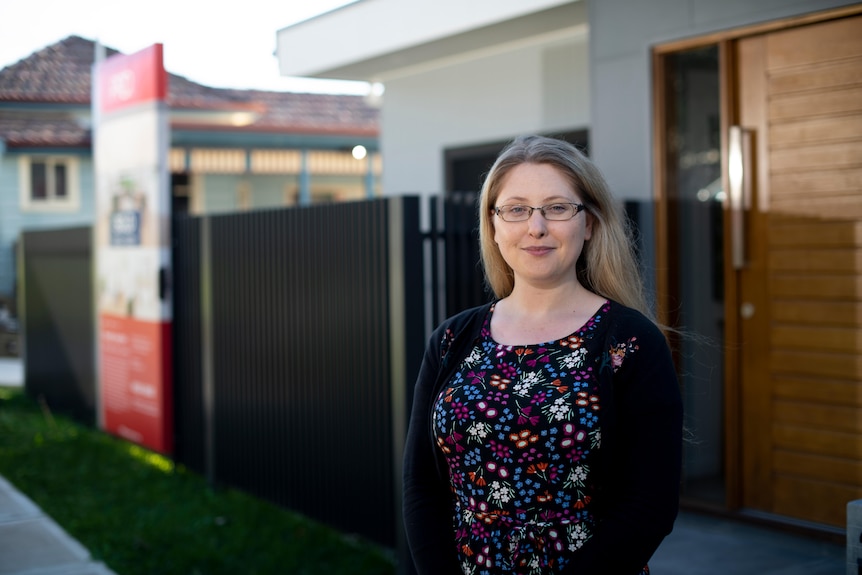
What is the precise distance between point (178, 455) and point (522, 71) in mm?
4255

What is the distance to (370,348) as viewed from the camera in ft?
17.9

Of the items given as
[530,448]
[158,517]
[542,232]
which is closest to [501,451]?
[530,448]

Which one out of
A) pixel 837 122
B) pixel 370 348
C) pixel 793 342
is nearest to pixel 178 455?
pixel 370 348

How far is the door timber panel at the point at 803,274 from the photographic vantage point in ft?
15.8

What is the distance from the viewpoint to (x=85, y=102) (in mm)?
11648

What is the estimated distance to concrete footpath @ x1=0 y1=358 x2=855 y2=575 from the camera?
15.3 feet

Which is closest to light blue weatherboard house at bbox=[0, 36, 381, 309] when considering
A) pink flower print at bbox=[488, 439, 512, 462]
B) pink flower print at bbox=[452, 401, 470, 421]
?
pink flower print at bbox=[452, 401, 470, 421]

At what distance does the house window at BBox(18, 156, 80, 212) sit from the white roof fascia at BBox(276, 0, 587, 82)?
1562cm

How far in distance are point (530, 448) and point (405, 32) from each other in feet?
19.7

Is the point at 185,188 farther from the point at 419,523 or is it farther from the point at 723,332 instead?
the point at 419,523

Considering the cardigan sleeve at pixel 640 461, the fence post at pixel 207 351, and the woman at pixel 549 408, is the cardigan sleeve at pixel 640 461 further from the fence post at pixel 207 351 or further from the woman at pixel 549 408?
the fence post at pixel 207 351

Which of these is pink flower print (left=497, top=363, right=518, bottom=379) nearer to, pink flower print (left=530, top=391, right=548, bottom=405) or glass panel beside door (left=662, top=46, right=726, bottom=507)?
pink flower print (left=530, top=391, right=548, bottom=405)

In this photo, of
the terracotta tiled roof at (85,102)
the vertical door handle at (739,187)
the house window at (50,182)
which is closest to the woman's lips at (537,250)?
the vertical door handle at (739,187)

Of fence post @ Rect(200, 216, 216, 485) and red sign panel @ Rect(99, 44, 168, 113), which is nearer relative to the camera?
fence post @ Rect(200, 216, 216, 485)
